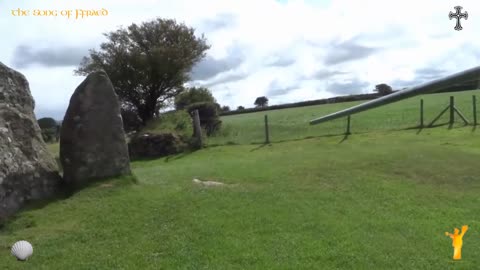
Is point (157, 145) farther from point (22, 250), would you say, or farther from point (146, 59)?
point (22, 250)

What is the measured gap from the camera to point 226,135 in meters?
24.9

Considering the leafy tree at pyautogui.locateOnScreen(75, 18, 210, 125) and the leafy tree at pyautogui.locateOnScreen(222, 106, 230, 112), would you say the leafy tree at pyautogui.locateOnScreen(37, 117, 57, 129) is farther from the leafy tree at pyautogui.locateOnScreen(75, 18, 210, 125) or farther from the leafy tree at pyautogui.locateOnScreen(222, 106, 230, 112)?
the leafy tree at pyautogui.locateOnScreen(222, 106, 230, 112)

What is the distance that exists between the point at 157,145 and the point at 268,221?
538 inches

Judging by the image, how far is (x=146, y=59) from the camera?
29219 mm

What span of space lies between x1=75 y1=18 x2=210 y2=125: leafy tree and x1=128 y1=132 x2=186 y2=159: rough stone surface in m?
9.48

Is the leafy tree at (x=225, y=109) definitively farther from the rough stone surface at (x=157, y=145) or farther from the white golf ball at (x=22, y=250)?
the white golf ball at (x=22, y=250)

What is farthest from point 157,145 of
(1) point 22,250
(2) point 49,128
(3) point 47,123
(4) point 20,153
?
(3) point 47,123

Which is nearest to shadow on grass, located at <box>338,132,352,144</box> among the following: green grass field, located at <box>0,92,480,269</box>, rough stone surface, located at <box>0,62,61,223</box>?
green grass field, located at <box>0,92,480,269</box>

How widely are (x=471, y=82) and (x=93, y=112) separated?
369 inches

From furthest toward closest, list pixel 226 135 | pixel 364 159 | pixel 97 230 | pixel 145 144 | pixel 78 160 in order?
1. pixel 226 135
2. pixel 145 144
3. pixel 364 159
4. pixel 78 160
5. pixel 97 230

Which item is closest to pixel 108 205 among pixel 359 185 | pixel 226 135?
pixel 359 185

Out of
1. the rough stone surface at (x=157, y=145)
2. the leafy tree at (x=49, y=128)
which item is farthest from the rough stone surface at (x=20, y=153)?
the leafy tree at (x=49, y=128)

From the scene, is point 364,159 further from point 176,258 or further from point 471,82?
point 471,82

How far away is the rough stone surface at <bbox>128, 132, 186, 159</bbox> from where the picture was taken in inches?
813
